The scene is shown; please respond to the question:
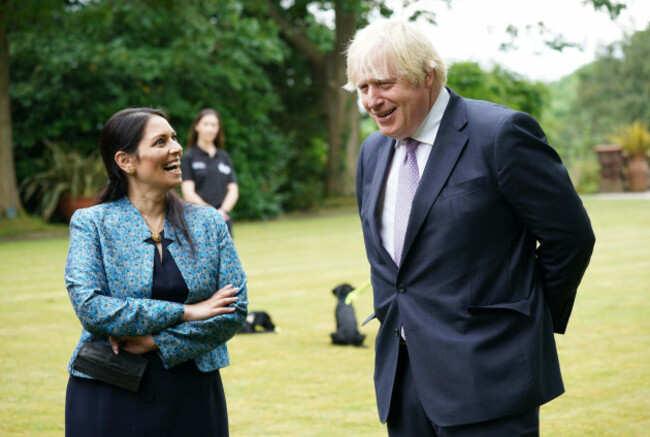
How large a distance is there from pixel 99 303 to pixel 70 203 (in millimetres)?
21824

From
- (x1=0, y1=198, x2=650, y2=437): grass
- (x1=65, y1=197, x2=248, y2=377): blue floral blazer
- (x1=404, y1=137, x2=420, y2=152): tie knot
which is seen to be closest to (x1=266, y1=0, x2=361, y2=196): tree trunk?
(x1=0, y1=198, x2=650, y2=437): grass

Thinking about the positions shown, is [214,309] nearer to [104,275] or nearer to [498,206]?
[104,275]

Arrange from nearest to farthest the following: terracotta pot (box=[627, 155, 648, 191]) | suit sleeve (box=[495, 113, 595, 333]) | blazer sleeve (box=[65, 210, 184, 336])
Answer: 1. suit sleeve (box=[495, 113, 595, 333])
2. blazer sleeve (box=[65, 210, 184, 336])
3. terracotta pot (box=[627, 155, 648, 191])

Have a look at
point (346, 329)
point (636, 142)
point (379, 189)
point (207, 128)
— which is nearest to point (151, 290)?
point (379, 189)

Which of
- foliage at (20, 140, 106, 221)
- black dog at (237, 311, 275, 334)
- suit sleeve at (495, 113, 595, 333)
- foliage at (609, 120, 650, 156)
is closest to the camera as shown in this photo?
suit sleeve at (495, 113, 595, 333)

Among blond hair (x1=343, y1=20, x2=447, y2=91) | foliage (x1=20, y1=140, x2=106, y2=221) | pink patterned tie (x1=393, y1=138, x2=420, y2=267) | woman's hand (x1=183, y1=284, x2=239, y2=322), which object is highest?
blond hair (x1=343, y1=20, x2=447, y2=91)

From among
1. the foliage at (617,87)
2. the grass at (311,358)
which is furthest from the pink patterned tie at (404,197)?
the foliage at (617,87)

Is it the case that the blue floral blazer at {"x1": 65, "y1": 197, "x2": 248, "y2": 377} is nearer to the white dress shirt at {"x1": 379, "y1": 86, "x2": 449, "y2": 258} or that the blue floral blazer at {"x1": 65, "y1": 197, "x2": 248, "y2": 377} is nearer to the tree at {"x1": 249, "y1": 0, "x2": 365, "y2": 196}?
the white dress shirt at {"x1": 379, "y1": 86, "x2": 449, "y2": 258}

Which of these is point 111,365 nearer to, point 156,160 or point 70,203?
point 156,160

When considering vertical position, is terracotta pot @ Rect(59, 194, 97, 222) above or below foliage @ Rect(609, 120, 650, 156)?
below

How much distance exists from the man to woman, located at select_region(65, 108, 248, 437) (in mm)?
877

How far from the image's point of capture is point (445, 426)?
291 centimetres

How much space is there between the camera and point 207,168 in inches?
397

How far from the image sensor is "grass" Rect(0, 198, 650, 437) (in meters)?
5.95
